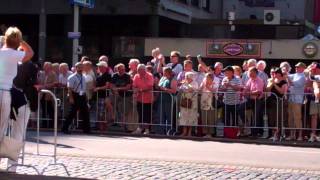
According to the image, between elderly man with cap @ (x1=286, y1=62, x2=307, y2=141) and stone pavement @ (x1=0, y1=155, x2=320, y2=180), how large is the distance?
5.28 meters

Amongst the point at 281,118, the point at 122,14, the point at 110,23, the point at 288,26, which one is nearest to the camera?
the point at 281,118

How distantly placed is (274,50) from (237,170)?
1930cm

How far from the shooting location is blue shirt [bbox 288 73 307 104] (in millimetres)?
16141

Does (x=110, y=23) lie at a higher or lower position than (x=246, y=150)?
higher

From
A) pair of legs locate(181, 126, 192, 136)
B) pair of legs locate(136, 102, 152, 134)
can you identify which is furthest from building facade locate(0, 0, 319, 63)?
pair of legs locate(181, 126, 192, 136)

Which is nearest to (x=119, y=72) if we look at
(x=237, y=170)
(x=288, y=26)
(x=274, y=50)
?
(x=237, y=170)

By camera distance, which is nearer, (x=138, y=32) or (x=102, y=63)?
(x=102, y=63)

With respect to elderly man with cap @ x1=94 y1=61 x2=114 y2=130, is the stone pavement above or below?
below

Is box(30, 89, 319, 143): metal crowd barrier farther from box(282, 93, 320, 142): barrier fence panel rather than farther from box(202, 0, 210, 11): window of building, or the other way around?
box(202, 0, 210, 11): window of building

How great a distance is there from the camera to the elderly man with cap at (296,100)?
52.9ft

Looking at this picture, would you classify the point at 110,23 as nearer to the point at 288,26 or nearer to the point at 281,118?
the point at 288,26

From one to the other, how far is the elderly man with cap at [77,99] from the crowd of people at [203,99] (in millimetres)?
25

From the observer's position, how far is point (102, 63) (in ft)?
59.4

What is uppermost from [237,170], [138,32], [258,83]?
[138,32]
